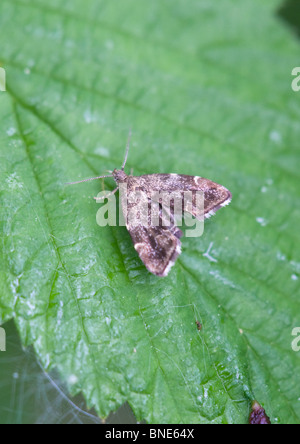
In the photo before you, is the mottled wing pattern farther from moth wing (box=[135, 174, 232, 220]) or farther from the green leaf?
the green leaf

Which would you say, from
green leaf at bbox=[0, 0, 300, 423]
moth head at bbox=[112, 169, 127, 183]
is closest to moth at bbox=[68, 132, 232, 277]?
moth head at bbox=[112, 169, 127, 183]

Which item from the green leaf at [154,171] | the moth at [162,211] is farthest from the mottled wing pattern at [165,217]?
the green leaf at [154,171]

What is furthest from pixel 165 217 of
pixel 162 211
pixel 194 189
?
pixel 194 189

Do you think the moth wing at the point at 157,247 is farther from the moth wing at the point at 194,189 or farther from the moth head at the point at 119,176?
the moth head at the point at 119,176

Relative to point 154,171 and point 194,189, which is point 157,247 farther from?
point 154,171
